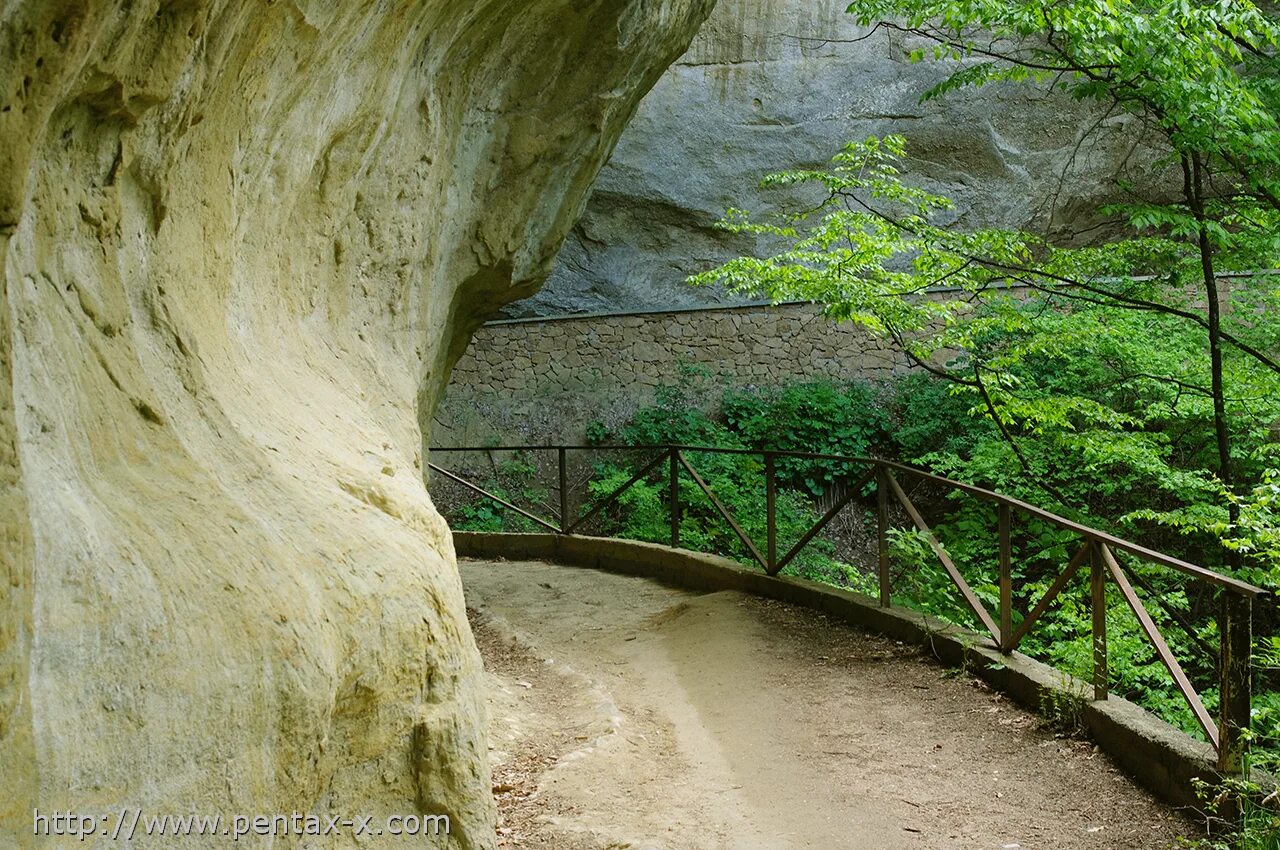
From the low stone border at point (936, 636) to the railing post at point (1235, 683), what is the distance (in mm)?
123

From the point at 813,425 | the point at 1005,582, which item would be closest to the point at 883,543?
the point at 1005,582

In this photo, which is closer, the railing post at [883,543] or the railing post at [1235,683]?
the railing post at [1235,683]

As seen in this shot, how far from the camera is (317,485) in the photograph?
328 cm

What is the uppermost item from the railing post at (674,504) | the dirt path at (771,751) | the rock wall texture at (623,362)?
the rock wall texture at (623,362)

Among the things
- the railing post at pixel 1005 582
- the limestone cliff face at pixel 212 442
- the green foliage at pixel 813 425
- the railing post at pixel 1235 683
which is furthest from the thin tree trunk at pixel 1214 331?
the green foliage at pixel 813 425

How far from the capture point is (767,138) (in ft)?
58.0

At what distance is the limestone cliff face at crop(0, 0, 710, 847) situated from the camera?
2.12 meters

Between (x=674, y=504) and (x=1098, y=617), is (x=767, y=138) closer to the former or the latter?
(x=674, y=504)

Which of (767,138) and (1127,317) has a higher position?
(767,138)

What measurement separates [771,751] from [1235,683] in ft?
6.68

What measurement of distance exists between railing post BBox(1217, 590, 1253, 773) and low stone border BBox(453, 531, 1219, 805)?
0.40ft

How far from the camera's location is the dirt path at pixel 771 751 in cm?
407

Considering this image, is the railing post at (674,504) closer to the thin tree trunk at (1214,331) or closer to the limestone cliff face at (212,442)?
the thin tree trunk at (1214,331)

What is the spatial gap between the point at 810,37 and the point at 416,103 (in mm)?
14020
